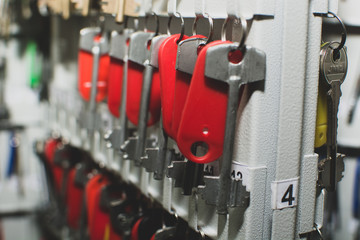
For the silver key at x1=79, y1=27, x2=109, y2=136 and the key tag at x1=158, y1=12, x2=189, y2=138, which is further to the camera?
the silver key at x1=79, y1=27, x2=109, y2=136

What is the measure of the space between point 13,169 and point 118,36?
6.01 ft

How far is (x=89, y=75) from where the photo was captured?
1625mm

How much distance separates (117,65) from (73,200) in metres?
0.98

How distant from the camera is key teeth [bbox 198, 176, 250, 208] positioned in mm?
927

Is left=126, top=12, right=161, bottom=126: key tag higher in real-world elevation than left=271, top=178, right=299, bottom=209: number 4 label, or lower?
higher

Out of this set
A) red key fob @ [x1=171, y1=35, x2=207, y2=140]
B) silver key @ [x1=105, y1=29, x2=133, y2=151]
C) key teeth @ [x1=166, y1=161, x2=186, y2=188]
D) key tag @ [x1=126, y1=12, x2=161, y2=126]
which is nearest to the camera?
red key fob @ [x1=171, y1=35, x2=207, y2=140]

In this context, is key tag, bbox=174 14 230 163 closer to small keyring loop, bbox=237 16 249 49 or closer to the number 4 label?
small keyring loop, bbox=237 16 249 49

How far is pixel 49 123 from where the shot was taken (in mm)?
2615

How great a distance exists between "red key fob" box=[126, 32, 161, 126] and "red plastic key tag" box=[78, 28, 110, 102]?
0.33 m

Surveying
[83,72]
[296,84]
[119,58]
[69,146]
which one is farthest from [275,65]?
[69,146]

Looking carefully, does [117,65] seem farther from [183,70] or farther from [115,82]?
[183,70]

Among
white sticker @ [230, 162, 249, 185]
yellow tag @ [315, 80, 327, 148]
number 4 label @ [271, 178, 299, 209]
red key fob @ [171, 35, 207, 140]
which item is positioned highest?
red key fob @ [171, 35, 207, 140]

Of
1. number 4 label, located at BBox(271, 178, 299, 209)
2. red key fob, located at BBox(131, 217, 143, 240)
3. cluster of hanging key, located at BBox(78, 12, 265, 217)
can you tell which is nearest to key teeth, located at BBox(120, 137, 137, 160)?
cluster of hanging key, located at BBox(78, 12, 265, 217)

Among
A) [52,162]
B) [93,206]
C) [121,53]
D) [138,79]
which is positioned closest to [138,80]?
[138,79]
